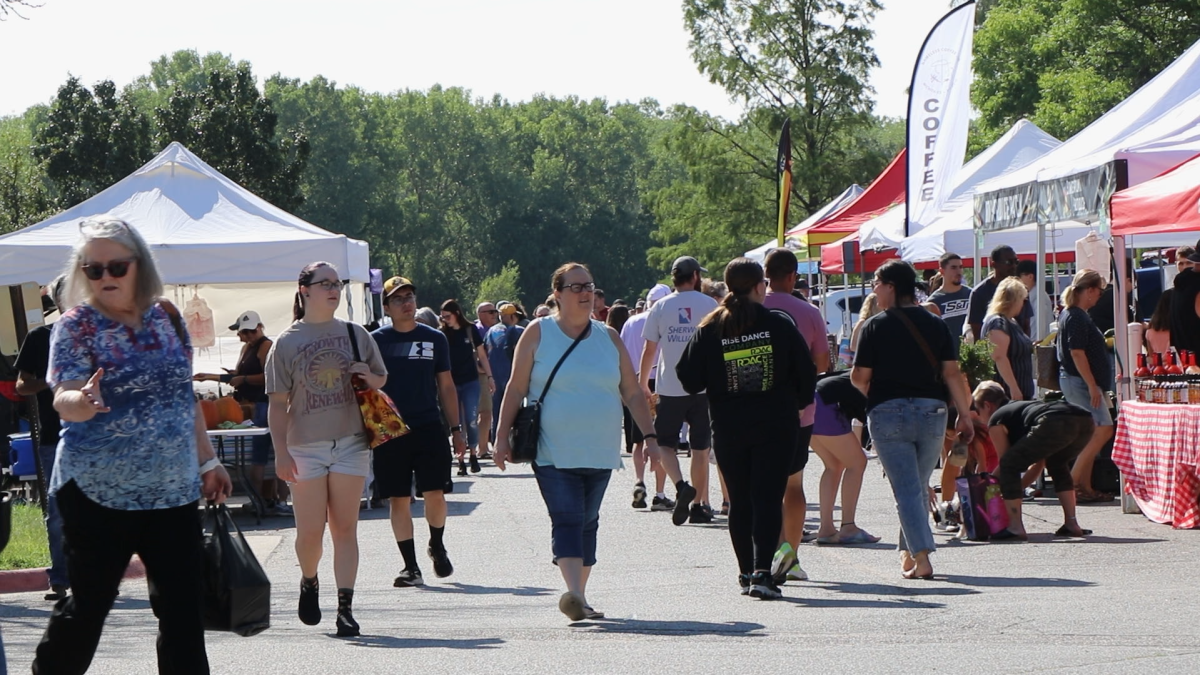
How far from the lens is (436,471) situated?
973 cm

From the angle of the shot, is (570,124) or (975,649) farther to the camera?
(570,124)

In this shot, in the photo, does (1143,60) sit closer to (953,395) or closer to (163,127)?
(163,127)

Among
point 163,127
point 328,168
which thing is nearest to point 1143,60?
point 163,127

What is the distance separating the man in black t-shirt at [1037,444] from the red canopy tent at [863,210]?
639 inches

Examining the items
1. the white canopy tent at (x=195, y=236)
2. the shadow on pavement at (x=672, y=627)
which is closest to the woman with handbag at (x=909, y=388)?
the shadow on pavement at (x=672, y=627)

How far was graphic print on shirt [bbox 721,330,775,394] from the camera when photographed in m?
8.62

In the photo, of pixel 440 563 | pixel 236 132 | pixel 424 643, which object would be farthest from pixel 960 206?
pixel 236 132

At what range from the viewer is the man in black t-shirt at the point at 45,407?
9.07 metres

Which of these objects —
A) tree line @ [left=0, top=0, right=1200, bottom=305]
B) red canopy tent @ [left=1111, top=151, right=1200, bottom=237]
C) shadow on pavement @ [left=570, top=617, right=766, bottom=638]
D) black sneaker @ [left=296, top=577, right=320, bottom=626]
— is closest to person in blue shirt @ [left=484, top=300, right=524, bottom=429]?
red canopy tent @ [left=1111, top=151, right=1200, bottom=237]

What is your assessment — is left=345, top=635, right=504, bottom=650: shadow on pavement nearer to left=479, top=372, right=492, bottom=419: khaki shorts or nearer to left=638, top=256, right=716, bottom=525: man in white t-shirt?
left=638, top=256, right=716, bottom=525: man in white t-shirt

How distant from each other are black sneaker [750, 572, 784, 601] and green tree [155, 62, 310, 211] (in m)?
45.3

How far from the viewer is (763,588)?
342 inches

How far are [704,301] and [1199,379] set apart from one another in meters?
3.45

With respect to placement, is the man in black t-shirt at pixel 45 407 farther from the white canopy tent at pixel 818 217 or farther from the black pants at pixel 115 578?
the white canopy tent at pixel 818 217
